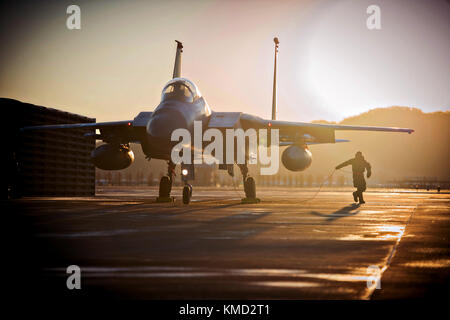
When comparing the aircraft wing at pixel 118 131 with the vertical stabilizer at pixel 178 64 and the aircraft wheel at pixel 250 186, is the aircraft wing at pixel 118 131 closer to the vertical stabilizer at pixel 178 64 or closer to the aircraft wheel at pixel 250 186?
the vertical stabilizer at pixel 178 64

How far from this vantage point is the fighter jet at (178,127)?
17438 mm

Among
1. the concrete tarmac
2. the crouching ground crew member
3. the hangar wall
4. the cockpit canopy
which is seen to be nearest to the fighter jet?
the cockpit canopy

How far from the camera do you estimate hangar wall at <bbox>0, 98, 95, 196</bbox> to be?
84.6 feet

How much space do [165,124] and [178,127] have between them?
427 millimetres

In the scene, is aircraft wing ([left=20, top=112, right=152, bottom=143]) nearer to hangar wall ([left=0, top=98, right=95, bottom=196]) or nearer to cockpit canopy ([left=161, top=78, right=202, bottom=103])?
cockpit canopy ([left=161, top=78, right=202, bottom=103])

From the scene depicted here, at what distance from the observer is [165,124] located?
55.9 ft

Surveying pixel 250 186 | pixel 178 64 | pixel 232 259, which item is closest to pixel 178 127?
pixel 250 186

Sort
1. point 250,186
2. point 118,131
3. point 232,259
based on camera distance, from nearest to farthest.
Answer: point 232,259, point 250,186, point 118,131

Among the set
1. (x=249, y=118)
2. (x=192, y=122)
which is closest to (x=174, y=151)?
(x=192, y=122)

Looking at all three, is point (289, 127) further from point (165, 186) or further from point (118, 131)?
point (118, 131)
